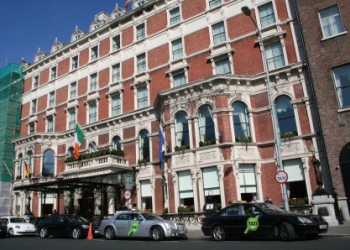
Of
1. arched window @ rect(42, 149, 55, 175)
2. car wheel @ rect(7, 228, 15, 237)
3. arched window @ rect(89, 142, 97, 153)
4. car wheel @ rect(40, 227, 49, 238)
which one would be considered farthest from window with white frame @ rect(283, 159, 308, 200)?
arched window @ rect(42, 149, 55, 175)

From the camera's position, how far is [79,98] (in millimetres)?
34531

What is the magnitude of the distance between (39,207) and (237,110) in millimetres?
22930

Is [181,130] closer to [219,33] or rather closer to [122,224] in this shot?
[219,33]

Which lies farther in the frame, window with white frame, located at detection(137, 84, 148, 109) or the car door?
window with white frame, located at detection(137, 84, 148, 109)

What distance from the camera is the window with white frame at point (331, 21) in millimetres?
20516

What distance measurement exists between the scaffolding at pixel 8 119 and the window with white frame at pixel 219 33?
90.7 feet

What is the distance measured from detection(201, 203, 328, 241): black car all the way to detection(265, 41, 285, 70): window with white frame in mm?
12859

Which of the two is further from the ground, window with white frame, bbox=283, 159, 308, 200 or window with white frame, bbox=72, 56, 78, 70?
window with white frame, bbox=72, 56, 78, 70

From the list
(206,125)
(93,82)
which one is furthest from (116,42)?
(206,125)

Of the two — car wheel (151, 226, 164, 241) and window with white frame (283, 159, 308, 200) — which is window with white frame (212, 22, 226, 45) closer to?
window with white frame (283, 159, 308, 200)

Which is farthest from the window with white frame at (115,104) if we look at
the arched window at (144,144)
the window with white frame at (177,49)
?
the window with white frame at (177,49)

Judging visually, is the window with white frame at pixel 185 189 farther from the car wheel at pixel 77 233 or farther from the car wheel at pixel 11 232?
the car wheel at pixel 11 232

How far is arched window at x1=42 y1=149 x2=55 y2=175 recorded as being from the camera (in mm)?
33844

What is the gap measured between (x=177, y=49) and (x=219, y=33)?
164 inches
